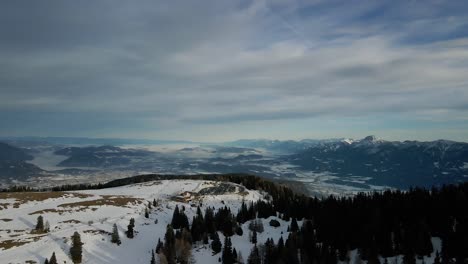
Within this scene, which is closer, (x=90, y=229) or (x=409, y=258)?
(x=409, y=258)

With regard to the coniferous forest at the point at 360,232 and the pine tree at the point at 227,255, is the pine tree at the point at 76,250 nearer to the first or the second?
the coniferous forest at the point at 360,232

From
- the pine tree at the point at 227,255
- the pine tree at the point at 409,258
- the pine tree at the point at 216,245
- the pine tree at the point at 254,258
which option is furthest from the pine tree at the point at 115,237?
the pine tree at the point at 409,258

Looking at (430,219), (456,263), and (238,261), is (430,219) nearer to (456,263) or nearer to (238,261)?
(456,263)

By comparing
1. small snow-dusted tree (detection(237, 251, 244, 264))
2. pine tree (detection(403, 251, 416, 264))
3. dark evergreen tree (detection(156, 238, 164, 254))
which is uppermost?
pine tree (detection(403, 251, 416, 264))

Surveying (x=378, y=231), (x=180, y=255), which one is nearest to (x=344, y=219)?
(x=378, y=231)

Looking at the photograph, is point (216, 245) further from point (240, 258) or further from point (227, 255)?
point (240, 258)

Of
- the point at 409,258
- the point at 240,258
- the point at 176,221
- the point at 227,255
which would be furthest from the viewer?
the point at 176,221

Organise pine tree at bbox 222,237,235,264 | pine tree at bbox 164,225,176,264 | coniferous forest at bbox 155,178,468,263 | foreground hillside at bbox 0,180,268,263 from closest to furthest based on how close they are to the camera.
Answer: foreground hillside at bbox 0,180,268,263, coniferous forest at bbox 155,178,468,263, pine tree at bbox 164,225,176,264, pine tree at bbox 222,237,235,264

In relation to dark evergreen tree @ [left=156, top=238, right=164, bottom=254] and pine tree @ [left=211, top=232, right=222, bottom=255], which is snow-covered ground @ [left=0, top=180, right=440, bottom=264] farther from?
dark evergreen tree @ [left=156, top=238, right=164, bottom=254]

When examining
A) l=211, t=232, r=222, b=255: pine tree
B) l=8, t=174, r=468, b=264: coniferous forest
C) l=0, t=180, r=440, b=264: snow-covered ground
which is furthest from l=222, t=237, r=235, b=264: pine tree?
l=211, t=232, r=222, b=255: pine tree

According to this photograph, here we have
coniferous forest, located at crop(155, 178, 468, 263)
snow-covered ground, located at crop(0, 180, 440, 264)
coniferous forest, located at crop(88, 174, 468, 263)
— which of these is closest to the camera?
snow-covered ground, located at crop(0, 180, 440, 264)

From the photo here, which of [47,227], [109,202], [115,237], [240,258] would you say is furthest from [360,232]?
[109,202]
